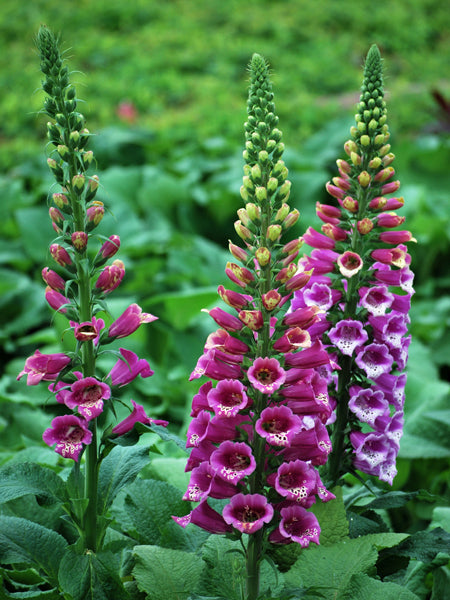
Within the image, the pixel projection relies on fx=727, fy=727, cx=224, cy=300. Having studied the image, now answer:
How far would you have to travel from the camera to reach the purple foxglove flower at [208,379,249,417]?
5.06 feet

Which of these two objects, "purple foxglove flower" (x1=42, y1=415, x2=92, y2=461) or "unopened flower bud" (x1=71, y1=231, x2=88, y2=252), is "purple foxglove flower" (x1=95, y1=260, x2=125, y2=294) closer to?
"unopened flower bud" (x1=71, y1=231, x2=88, y2=252)

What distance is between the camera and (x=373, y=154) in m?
1.94

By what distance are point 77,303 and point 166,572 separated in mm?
701

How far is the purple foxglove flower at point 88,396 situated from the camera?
165cm

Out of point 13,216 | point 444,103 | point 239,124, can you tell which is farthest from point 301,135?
point 13,216

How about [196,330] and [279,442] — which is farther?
[196,330]

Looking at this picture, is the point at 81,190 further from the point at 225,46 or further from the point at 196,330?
the point at 225,46

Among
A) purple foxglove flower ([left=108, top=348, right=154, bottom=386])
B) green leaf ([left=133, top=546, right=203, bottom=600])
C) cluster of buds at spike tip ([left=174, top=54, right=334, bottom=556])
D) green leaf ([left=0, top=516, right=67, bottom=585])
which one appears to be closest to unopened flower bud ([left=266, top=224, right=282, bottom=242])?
cluster of buds at spike tip ([left=174, top=54, right=334, bottom=556])

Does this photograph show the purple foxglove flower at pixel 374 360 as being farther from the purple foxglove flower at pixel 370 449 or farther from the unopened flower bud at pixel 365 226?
the unopened flower bud at pixel 365 226

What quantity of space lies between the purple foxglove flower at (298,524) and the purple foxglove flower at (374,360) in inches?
16.3

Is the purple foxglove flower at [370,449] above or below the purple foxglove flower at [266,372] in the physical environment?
below

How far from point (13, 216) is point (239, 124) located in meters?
4.05

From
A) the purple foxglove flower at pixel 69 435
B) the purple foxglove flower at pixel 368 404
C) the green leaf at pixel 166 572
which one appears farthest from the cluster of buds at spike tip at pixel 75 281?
the purple foxglove flower at pixel 368 404

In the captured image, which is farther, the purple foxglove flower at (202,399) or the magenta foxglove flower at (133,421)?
the magenta foxglove flower at (133,421)
